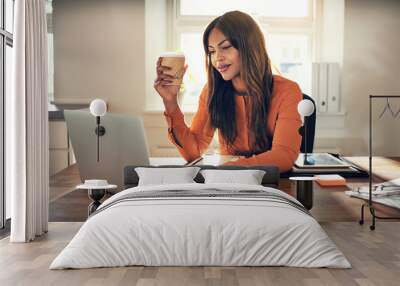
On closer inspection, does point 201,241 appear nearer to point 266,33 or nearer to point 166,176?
point 166,176

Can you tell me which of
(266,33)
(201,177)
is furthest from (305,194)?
(266,33)

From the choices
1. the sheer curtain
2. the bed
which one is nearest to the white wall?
the sheer curtain

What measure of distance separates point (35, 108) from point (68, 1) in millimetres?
2088

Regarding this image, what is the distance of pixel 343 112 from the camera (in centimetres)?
690

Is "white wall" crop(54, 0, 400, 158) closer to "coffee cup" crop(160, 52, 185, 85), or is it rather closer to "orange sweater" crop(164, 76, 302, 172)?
"coffee cup" crop(160, 52, 185, 85)

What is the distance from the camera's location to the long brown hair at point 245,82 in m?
6.59

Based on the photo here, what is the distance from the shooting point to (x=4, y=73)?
5461 millimetres

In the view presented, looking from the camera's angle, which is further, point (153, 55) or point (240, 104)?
point (153, 55)

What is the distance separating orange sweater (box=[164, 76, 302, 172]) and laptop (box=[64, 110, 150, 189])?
523 mm

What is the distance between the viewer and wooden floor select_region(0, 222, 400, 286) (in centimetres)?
369

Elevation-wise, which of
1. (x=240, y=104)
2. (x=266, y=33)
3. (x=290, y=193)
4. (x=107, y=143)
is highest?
(x=266, y=33)

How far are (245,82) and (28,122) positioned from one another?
7.98ft

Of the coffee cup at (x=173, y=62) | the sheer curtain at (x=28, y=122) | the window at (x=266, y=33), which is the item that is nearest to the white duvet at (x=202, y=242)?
the sheer curtain at (x=28, y=122)

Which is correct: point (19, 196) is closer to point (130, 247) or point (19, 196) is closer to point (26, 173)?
point (26, 173)
